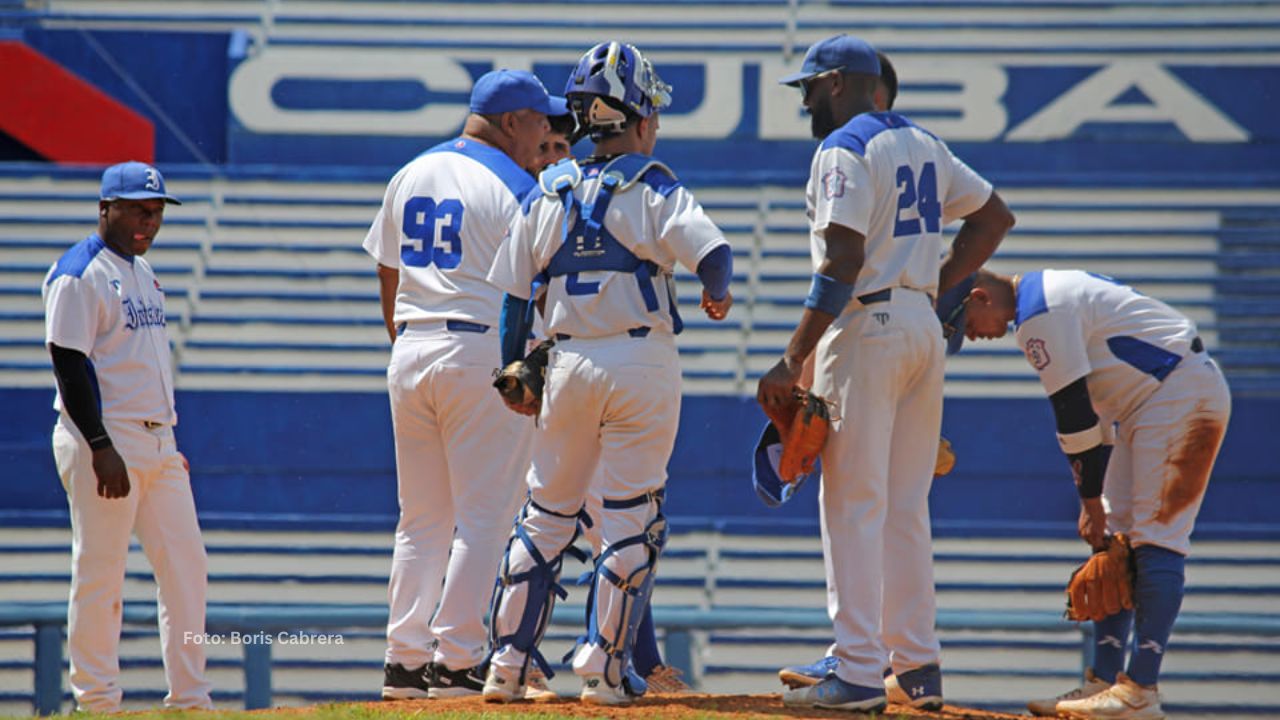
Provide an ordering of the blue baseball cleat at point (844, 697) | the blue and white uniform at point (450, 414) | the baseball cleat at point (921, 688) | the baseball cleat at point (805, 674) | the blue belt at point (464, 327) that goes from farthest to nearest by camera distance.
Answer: the blue belt at point (464, 327) → the blue and white uniform at point (450, 414) → the baseball cleat at point (805, 674) → the baseball cleat at point (921, 688) → the blue baseball cleat at point (844, 697)

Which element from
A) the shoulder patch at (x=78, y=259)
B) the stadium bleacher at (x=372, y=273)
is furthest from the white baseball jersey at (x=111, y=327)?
the stadium bleacher at (x=372, y=273)

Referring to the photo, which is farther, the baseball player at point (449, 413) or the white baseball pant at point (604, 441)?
the baseball player at point (449, 413)

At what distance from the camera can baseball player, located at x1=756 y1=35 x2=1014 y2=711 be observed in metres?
5.02

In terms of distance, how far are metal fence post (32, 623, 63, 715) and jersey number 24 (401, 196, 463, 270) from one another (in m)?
3.57

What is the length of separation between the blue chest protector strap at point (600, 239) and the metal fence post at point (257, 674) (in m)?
4.23

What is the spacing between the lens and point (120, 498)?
6082 mm

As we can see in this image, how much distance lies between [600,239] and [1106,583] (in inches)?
93.7

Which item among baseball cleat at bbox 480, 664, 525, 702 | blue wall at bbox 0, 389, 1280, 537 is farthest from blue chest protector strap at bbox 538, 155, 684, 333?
blue wall at bbox 0, 389, 1280, 537

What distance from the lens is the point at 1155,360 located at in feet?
19.1

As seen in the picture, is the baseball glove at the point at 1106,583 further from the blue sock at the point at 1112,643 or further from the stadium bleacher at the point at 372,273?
the stadium bleacher at the point at 372,273

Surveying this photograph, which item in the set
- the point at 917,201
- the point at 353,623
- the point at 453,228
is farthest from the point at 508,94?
the point at 353,623

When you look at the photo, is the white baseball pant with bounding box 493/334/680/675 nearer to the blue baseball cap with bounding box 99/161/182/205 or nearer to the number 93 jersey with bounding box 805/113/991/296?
the number 93 jersey with bounding box 805/113/991/296

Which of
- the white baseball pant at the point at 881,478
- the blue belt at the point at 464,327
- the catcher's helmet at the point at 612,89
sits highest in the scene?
the catcher's helmet at the point at 612,89

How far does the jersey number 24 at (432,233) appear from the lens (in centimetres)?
590
